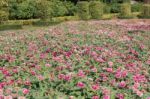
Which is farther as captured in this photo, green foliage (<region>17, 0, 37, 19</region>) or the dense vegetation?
green foliage (<region>17, 0, 37, 19</region>)

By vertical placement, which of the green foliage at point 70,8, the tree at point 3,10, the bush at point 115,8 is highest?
the tree at point 3,10

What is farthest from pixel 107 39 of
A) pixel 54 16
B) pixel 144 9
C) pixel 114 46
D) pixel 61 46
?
pixel 144 9

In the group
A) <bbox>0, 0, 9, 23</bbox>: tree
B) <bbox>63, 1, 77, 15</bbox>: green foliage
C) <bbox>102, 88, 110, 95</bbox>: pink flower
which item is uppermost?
<bbox>102, 88, 110, 95</bbox>: pink flower

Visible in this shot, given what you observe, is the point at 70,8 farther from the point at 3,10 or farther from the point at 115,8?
the point at 3,10

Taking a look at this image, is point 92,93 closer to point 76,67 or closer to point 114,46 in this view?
point 76,67

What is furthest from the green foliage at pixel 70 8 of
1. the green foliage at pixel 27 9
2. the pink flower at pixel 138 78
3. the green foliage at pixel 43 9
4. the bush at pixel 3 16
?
the pink flower at pixel 138 78

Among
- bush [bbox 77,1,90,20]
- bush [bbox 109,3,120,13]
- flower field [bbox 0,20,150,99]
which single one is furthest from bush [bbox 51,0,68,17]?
flower field [bbox 0,20,150,99]

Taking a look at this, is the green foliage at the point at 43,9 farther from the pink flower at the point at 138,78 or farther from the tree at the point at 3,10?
the pink flower at the point at 138,78

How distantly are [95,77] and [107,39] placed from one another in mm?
4917

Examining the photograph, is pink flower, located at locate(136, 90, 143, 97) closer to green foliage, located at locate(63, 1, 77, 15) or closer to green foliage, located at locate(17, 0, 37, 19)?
green foliage, located at locate(17, 0, 37, 19)

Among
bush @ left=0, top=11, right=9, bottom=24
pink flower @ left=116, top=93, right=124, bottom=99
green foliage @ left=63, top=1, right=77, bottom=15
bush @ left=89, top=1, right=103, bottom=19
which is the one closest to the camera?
pink flower @ left=116, top=93, right=124, bottom=99

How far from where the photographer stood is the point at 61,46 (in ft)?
29.3

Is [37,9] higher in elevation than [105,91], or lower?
lower

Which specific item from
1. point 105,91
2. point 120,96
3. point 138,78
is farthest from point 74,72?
point 120,96
